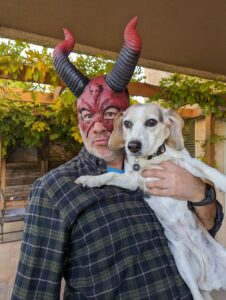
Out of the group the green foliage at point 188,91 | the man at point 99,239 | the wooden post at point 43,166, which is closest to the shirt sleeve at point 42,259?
the man at point 99,239

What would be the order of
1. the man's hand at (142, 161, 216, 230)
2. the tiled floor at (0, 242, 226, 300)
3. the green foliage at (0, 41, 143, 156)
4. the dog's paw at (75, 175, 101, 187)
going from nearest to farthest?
the dog's paw at (75, 175, 101, 187) → the man's hand at (142, 161, 216, 230) → the green foliage at (0, 41, 143, 156) → the tiled floor at (0, 242, 226, 300)

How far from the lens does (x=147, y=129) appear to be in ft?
4.54

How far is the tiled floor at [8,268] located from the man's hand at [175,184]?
7.23 ft

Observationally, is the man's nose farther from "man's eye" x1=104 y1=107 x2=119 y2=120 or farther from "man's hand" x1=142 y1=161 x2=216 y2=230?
"man's hand" x1=142 y1=161 x2=216 y2=230

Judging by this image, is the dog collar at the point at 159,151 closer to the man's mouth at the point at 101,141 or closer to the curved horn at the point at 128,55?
the man's mouth at the point at 101,141

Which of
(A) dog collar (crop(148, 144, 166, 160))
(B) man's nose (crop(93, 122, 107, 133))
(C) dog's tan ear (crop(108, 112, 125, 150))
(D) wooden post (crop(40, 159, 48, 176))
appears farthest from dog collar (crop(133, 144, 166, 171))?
(D) wooden post (crop(40, 159, 48, 176))

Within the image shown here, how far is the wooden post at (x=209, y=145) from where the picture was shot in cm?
388

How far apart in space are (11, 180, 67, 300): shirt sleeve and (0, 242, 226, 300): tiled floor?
239 cm

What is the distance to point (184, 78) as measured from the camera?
10.9ft

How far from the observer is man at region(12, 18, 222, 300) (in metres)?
Answer: 1.00

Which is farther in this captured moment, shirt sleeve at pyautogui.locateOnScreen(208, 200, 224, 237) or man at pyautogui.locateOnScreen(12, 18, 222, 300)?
shirt sleeve at pyautogui.locateOnScreen(208, 200, 224, 237)

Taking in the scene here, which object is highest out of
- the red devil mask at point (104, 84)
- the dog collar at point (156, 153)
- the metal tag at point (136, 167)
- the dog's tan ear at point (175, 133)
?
the red devil mask at point (104, 84)

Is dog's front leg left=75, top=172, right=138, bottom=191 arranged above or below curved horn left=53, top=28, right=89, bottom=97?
below

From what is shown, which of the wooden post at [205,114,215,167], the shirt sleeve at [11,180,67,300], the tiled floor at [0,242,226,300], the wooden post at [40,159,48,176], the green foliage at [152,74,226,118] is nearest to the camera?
the shirt sleeve at [11,180,67,300]
